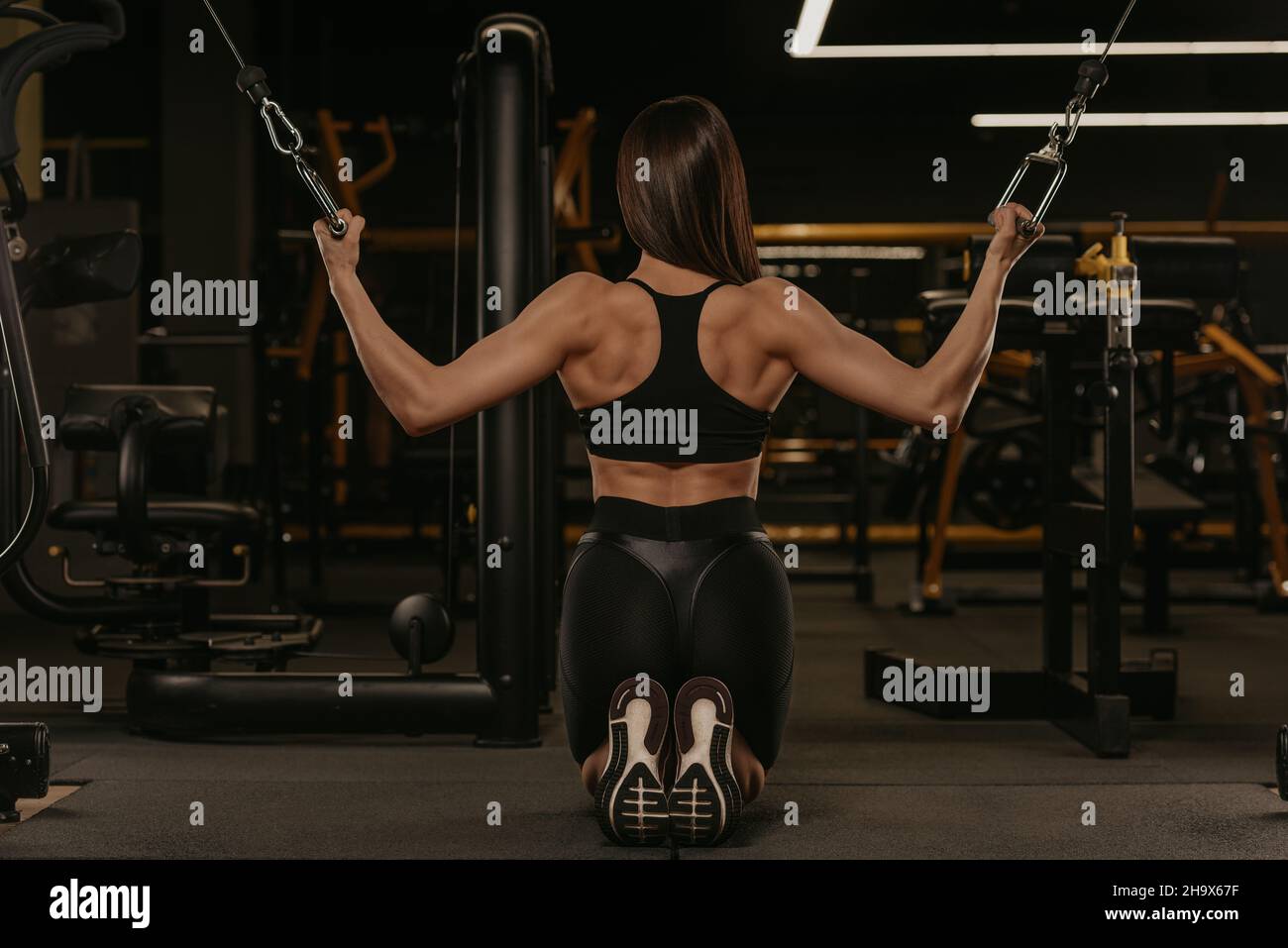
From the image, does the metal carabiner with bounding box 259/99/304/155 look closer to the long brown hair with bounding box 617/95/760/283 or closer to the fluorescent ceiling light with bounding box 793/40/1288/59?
the long brown hair with bounding box 617/95/760/283

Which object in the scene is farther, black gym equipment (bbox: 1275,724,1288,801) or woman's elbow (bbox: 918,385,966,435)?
black gym equipment (bbox: 1275,724,1288,801)

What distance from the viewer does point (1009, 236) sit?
168 cm

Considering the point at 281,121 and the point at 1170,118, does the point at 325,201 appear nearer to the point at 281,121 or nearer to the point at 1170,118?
the point at 281,121

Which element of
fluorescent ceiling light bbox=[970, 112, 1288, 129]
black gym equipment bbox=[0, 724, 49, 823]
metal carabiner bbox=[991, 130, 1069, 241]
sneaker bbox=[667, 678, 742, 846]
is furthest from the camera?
fluorescent ceiling light bbox=[970, 112, 1288, 129]

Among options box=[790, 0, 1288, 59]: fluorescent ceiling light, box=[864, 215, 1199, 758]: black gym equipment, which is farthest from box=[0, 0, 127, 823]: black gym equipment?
box=[790, 0, 1288, 59]: fluorescent ceiling light

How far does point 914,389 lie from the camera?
1728 millimetres

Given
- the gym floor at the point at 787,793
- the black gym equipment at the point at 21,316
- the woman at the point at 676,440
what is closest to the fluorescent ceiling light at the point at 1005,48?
the gym floor at the point at 787,793

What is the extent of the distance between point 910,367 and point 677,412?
0.34 m

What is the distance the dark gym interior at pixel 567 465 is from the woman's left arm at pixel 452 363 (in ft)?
2.20

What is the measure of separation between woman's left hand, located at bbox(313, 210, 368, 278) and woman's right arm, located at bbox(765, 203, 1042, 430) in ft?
1.95

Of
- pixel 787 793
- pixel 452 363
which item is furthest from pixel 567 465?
pixel 452 363

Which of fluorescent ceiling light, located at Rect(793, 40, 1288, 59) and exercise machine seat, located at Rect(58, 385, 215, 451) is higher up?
fluorescent ceiling light, located at Rect(793, 40, 1288, 59)

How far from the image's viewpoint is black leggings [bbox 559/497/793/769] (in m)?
1.89
